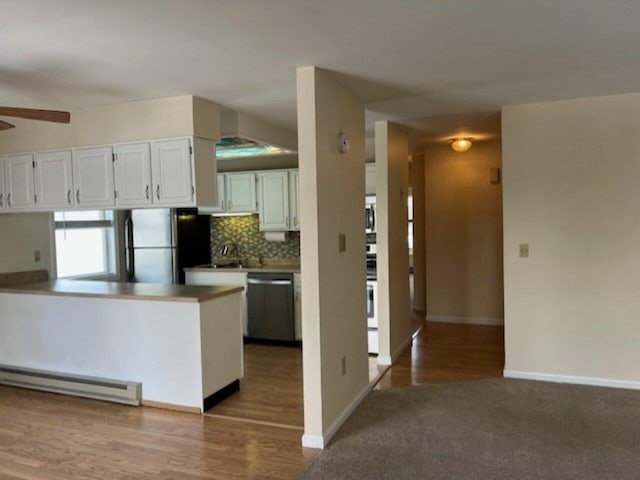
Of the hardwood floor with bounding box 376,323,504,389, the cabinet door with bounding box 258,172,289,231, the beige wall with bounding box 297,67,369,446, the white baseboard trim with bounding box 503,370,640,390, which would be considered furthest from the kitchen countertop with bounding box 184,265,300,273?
the white baseboard trim with bounding box 503,370,640,390

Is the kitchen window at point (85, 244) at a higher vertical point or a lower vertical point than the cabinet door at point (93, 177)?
lower

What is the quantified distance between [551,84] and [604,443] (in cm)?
241

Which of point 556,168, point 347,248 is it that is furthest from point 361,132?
point 556,168

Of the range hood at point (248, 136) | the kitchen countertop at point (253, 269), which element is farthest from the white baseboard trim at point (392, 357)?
the range hood at point (248, 136)

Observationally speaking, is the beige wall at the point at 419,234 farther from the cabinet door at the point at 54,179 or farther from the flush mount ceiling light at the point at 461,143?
the cabinet door at the point at 54,179

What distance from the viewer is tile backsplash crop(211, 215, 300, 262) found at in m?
6.31

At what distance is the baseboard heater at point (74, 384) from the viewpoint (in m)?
3.77

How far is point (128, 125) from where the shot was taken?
12.3 feet

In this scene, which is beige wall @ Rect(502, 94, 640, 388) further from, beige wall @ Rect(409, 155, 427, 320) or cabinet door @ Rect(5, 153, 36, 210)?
cabinet door @ Rect(5, 153, 36, 210)

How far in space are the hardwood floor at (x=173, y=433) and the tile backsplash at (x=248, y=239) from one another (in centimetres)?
196

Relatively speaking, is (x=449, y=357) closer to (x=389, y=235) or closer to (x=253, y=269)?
(x=389, y=235)

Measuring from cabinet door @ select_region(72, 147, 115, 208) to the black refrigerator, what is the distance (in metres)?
Answer: 1.82

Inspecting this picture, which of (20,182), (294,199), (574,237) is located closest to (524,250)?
(574,237)

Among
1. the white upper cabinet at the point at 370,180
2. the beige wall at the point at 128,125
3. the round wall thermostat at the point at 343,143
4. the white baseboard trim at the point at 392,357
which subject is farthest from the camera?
the white upper cabinet at the point at 370,180
